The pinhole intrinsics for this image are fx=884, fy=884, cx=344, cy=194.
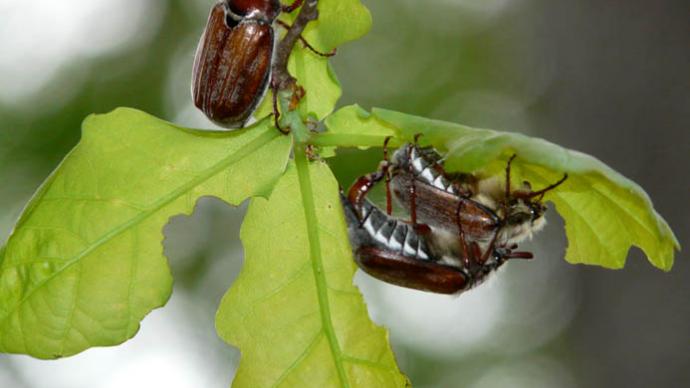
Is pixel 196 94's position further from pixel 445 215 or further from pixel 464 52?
pixel 464 52

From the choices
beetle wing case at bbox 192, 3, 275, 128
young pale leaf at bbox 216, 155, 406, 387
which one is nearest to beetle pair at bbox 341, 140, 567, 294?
young pale leaf at bbox 216, 155, 406, 387

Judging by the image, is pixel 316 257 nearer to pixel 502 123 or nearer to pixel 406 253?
pixel 406 253

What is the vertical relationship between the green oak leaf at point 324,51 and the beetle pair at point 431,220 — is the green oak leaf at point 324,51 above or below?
above

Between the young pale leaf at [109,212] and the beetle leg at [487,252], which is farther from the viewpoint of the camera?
the beetle leg at [487,252]

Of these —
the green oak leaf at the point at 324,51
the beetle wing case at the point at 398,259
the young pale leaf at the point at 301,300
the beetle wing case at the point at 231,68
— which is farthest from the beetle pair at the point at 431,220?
the beetle wing case at the point at 231,68

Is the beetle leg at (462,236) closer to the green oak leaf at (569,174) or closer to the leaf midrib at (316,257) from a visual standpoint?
the green oak leaf at (569,174)

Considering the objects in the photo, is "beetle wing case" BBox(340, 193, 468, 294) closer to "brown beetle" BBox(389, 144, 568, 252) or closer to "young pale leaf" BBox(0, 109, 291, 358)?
"brown beetle" BBox(389, 144, 568, 252)
